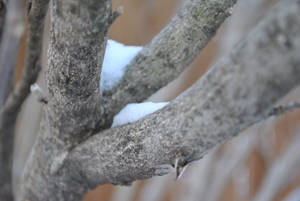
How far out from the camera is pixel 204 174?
3.75 feet

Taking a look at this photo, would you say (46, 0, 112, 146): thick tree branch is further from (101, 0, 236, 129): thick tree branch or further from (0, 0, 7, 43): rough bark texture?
(0, 0, 7, 43): rough bark texture

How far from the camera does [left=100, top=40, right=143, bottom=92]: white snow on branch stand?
47 centimetres

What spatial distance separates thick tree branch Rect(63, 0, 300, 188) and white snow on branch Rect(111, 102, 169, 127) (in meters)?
0.03

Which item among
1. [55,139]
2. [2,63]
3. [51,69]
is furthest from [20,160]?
[51,69]

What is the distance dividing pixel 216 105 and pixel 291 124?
5.75 feet

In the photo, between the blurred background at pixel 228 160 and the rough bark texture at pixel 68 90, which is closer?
the rough bark texture at pixel 68 90

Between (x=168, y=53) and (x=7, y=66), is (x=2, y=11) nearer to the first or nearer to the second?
(x=7, y=66)

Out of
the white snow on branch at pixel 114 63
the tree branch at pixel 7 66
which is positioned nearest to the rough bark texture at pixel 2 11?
the tree branch at pixel 7 66

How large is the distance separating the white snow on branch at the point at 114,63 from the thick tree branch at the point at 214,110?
93mm

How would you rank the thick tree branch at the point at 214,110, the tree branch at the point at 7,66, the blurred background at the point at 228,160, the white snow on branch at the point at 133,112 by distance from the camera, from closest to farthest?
the thick tree branch at the point at 214,110 < the white snow on branch at the point at 133,112 < the tree branch at the point at 7,66 < the blurred background at the point at 228,160

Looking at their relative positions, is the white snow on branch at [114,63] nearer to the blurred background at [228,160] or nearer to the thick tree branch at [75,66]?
the thick tree branch at [75,66]

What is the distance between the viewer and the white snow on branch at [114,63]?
0.47m

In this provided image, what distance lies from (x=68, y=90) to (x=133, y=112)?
0.11m

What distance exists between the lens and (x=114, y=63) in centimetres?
48
